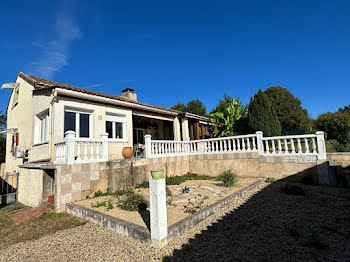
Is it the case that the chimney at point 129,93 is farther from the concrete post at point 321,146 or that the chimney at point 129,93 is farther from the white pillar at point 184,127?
the concrete post at point 321,146

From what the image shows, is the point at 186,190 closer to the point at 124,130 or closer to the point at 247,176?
the point at 247,176

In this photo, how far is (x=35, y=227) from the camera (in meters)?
5.23

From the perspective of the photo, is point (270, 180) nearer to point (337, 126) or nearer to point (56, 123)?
point (56, 123)

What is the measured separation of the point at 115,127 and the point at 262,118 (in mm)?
11485

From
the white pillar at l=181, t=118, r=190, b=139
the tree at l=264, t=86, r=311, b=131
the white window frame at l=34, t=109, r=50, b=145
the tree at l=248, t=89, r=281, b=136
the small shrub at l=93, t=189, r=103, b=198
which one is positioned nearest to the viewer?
the small shrub at l=93, t=189, r=103, b=198

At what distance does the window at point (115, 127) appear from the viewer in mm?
10594

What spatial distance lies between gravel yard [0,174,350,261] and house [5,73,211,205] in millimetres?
3743

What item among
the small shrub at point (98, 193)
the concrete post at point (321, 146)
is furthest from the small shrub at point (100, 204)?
the concrete post at point (321, 146)

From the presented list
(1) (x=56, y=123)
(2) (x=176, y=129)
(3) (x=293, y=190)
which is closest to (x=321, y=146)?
(3) (x=293, y=190)

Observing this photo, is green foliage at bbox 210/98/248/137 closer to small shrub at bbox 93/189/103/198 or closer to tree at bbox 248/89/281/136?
tree at bbox 248/89/281/136

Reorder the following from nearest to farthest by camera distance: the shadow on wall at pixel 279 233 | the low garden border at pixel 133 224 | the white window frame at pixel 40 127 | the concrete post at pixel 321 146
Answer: the shadow on wall at pixel 279 233 < the low garden border at pixel 133 224 < the concrete post at pixel 321 146 < the white window frame at pixel 40 127

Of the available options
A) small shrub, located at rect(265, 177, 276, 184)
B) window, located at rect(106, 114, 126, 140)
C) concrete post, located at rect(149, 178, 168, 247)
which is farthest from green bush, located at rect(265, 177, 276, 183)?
window, located at rect(106, 114, 126, 140)

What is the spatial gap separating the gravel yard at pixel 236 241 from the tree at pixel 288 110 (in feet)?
106

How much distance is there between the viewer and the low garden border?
3.79 m
